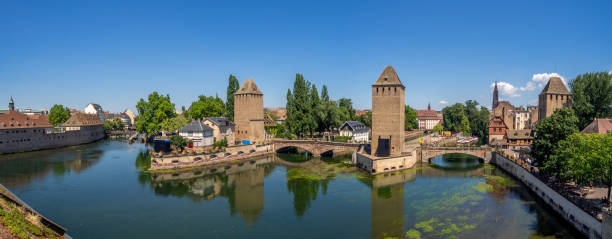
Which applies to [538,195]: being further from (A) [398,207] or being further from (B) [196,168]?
(B) [196,168]

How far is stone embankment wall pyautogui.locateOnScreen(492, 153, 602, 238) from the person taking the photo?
17484 millimetres

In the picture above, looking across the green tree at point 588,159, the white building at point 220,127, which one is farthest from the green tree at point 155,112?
the green tree at point 588,159

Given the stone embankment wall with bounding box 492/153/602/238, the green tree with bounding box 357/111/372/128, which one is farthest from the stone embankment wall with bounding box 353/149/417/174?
the green tree with bounding box 357/111/372/128

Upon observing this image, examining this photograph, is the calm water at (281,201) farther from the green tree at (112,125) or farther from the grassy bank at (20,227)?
the green tree at (112,125)

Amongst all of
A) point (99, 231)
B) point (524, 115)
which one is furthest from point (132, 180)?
point (524, 115)

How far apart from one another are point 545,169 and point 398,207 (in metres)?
10.9

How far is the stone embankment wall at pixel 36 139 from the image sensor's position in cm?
4862

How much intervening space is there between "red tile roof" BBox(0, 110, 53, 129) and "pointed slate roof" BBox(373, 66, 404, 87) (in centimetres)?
5571

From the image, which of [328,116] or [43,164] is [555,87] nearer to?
[328,116]

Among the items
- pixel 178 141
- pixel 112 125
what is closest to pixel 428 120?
pixel 178 141

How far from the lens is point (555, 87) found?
139 ft

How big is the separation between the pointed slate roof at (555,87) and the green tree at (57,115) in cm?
9328

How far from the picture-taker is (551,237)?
18.9 meters

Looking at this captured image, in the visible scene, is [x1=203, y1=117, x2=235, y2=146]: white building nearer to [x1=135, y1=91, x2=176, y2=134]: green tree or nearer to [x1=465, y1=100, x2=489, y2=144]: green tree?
[x1=135, y1=91, x2=176, y2=134]: green tree
